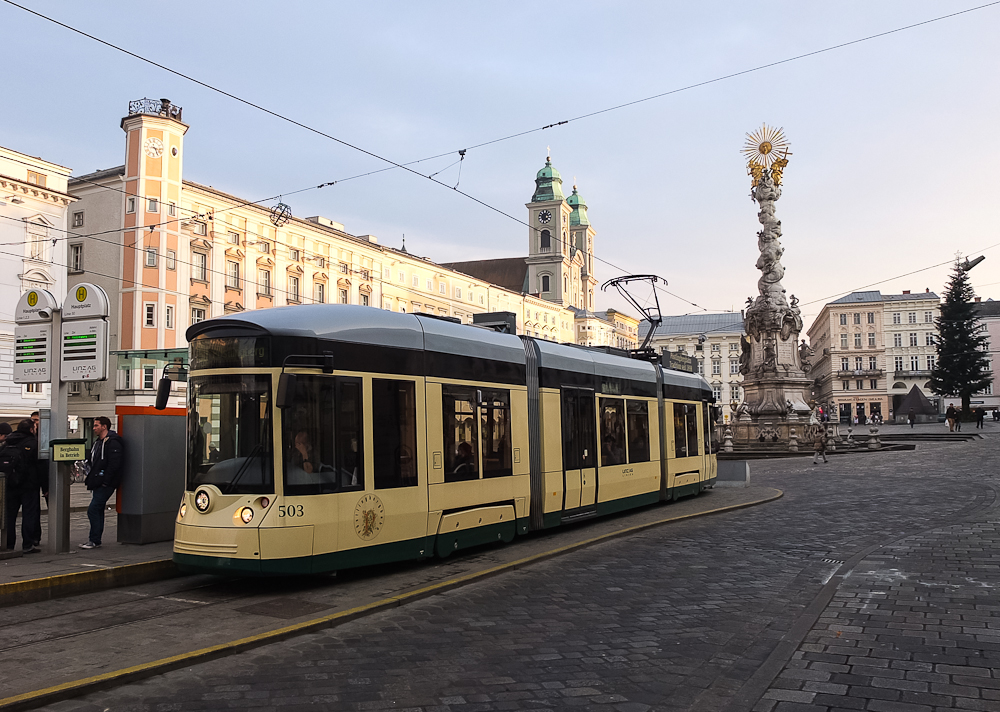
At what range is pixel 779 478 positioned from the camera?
85.6ft

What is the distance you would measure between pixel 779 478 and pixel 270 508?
67.4 ft

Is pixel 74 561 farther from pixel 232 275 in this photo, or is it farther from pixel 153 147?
pixel 232 275

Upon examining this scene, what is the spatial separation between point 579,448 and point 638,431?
2837mm

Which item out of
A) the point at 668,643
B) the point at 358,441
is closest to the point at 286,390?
the point at 358,441

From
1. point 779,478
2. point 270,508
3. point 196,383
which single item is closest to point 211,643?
point 270,508

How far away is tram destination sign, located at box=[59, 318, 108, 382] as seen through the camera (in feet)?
36.3

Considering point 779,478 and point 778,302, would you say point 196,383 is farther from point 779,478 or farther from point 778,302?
point 778,302

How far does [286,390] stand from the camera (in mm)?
8703

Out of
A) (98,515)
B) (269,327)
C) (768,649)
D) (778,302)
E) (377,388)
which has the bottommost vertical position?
(768,649)

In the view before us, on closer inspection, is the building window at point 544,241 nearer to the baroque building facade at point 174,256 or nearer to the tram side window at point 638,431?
the baroque building facade at point 174,256

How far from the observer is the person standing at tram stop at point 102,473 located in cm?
1123

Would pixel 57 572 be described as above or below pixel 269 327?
below

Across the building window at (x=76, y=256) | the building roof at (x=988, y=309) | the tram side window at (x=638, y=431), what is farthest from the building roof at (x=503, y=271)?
the tram side window at (x=638, y=431)

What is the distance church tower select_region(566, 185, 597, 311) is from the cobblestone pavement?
360ft
